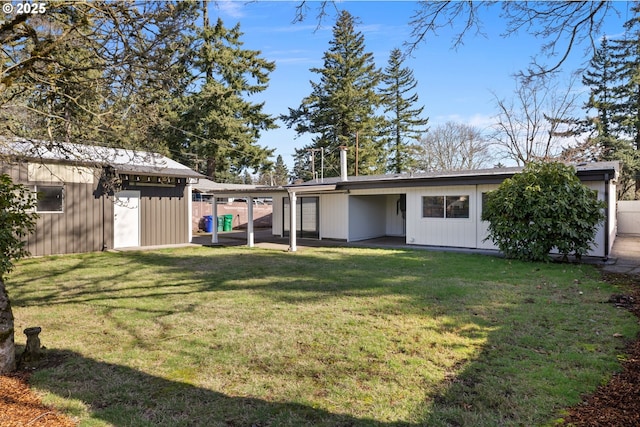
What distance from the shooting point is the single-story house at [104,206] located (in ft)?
37.0

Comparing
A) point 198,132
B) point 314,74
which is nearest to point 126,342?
point 198,132

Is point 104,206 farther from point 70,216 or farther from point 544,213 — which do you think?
point 544,213

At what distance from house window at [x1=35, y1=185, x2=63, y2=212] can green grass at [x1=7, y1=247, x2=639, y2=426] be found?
426 centimetres

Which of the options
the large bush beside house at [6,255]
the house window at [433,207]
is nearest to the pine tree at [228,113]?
the house window at [433,207]

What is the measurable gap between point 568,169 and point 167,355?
402 inches

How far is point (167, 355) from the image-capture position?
390 cm

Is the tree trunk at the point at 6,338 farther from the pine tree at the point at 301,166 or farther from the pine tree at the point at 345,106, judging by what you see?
the pine tree at the point at 345,106

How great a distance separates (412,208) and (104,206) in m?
10.6

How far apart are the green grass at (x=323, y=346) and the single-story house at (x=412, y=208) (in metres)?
4.16

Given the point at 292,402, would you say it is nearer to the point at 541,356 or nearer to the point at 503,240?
the point at 541,356

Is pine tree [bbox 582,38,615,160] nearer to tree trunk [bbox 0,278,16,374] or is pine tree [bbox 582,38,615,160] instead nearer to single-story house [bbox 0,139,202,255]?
single-story house [bbox 0,139,202,255]

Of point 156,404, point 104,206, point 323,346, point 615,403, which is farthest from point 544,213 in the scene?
point 104,206

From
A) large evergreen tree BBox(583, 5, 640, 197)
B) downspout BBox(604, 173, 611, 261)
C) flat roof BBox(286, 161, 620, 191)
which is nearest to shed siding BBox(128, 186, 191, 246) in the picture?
flat roof BBox(286, 161, 620, 191)

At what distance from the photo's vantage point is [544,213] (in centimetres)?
952
